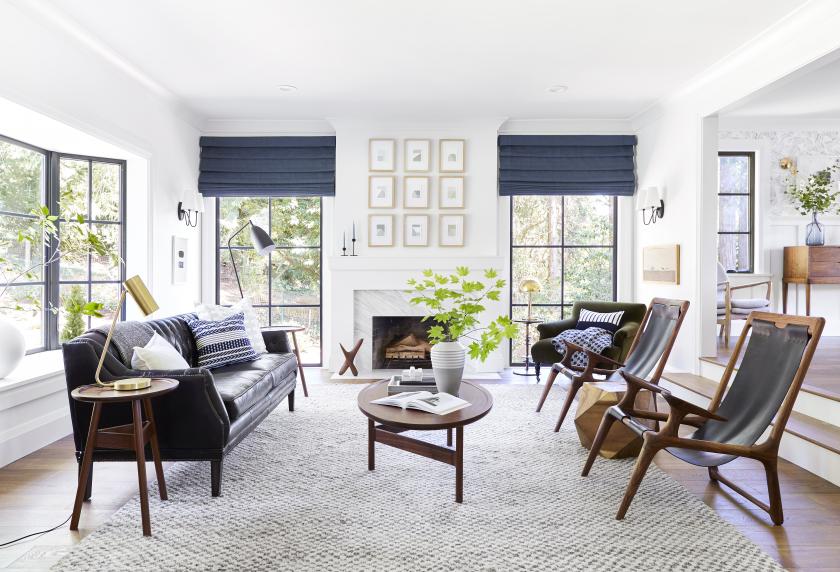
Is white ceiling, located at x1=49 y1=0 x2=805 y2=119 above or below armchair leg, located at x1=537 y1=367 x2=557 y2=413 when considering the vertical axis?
above

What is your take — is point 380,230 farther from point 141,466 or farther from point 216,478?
point 141,466

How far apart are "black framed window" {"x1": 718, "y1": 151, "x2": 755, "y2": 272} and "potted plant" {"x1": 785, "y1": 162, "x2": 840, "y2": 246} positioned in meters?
0.44

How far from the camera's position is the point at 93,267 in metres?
4.11

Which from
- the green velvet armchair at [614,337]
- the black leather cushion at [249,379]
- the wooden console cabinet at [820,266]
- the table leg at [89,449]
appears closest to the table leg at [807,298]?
the wooden console cabinet at [820,266]

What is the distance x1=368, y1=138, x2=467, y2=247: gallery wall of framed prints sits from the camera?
17.0 ft

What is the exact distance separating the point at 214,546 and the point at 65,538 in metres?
0.64

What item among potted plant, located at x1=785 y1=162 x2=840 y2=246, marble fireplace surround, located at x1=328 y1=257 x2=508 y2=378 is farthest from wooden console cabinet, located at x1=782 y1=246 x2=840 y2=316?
marble fireplace surround, located at x1=328 y1=257 x2=508 y2=378

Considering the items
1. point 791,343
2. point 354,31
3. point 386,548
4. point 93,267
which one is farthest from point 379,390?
point 93,267

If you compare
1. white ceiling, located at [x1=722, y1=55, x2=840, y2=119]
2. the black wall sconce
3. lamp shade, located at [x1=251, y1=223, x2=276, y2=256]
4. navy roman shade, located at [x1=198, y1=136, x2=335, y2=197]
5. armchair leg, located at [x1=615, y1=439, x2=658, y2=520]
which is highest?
white ceiling, located at [x1=722, y1=55, x2=840, y2=119]

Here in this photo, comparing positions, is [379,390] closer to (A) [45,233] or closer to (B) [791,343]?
(B) [791,343]

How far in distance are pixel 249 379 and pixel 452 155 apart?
10.5 feet

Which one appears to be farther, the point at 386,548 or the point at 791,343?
the point at 791,343

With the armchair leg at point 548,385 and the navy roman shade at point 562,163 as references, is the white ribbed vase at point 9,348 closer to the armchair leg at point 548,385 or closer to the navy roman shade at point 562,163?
the armchair leg at point 548,385

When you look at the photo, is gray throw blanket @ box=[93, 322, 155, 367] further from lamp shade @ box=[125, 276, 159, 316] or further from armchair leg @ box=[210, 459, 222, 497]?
armchair leg @ box=[210, 459, 222, 497]
